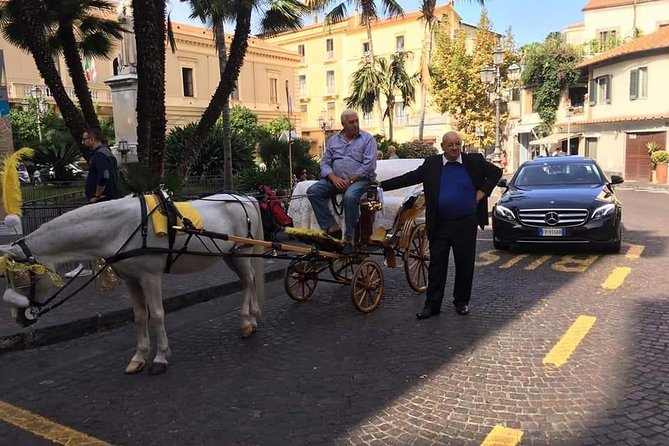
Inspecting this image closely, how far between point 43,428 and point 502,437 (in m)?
2.99

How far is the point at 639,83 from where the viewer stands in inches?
1332

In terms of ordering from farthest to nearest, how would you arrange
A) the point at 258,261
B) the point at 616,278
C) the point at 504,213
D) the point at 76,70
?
the point at 76,70 < the point at 504,213 < the point at 616,278 < the point at 258,261

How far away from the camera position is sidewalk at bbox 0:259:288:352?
588 cm

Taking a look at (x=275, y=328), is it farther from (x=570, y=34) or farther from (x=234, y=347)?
(x=570, y=34)

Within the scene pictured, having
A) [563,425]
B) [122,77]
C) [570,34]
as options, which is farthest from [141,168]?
[570,34]

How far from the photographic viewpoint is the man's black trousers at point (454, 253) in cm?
627

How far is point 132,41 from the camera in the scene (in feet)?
53.5

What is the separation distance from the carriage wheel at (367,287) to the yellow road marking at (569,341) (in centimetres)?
207

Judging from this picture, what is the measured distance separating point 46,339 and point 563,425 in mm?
4895

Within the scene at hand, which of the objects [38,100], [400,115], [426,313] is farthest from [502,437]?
[400,115]

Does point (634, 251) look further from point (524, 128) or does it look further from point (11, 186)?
point (524, 128)

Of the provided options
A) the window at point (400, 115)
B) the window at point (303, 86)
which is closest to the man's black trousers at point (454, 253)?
the window at point (400, 115)

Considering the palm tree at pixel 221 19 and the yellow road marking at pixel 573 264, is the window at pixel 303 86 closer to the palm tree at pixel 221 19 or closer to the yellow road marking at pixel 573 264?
the palm tree at pixel 221 19

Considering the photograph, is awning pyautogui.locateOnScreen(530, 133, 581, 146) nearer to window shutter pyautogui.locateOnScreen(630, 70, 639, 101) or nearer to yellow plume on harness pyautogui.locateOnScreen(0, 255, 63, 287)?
window shutter pyautogui.locateOnScreen(630, 70, 639, 101)
